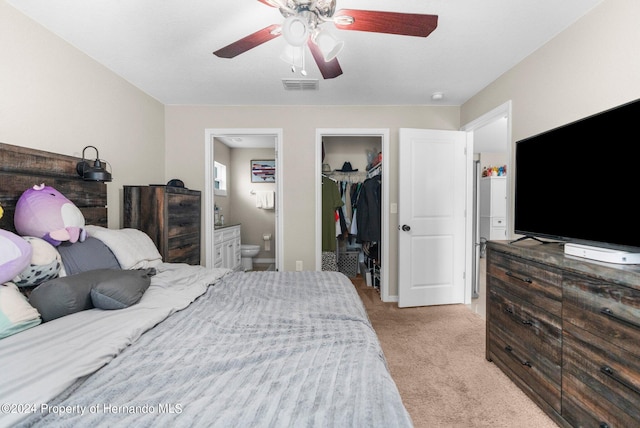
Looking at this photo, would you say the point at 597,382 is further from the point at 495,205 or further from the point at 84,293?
the point at 495,205

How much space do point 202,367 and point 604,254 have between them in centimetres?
174

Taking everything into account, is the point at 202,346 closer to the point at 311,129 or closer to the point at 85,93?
the point at 85,93

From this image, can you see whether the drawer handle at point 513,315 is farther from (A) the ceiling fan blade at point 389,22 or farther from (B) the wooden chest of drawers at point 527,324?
(A) the ceiling fan blade at point 389,22

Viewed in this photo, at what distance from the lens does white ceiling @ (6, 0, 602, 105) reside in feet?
5.66

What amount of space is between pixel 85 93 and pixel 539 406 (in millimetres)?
3730

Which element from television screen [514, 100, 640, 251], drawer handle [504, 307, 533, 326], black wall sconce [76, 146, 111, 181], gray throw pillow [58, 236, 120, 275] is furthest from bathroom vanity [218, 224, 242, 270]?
television screen [514, 100, 640, 251]

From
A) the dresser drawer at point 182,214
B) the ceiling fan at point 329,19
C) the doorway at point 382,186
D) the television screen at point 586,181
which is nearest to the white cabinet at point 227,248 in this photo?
the dresser drawer at point 182,214

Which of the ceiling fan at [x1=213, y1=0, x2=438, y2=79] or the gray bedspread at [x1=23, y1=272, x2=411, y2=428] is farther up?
the ceiling fan at [x1=213, y1=0, x2=438, y2=79]

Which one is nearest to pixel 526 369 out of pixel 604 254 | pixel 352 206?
pixel 604 254

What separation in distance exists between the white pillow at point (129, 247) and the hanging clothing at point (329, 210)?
2.35 metres

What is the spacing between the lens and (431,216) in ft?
10.6

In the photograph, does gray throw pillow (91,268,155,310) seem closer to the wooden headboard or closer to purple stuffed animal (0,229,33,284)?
purple stuffed animal (0,229,33,284)

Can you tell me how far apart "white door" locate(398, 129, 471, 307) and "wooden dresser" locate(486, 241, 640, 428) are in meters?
1.23

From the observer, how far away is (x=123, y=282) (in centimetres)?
134
